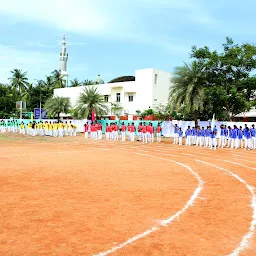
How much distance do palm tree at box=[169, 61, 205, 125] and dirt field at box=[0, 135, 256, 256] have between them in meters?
16.0

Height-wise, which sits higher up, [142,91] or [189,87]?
[142,91]

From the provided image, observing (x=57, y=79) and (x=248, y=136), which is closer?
(x=248, y=136)

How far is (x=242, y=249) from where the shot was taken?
4.61 metres

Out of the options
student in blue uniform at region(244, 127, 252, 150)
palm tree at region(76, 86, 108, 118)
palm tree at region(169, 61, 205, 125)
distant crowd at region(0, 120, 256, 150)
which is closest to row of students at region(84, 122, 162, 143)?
distant crowd at region(0, 120, 256, 150)

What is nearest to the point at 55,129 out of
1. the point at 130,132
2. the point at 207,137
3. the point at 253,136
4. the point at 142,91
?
the point at 130,132

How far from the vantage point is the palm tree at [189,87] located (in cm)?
2686

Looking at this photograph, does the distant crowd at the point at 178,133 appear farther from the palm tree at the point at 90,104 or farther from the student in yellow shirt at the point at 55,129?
the palm tree at the point at 90,104

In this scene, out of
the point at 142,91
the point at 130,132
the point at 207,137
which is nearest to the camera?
the point at 207,137

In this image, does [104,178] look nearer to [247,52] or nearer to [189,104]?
[189,104]

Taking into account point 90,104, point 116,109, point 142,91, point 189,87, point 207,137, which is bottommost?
point 207,137

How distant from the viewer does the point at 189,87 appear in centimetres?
2677

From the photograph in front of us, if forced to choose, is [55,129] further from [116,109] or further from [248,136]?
[248,136]

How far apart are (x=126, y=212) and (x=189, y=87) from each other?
2157 centimetres

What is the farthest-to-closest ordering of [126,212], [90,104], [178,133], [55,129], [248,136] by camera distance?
1. [90,104]
2. [55,129]
3. [178,133]
4. [248,136]
5. [126,212]
